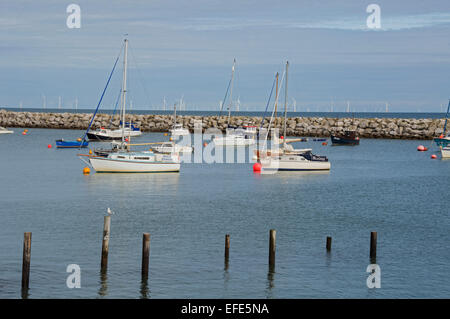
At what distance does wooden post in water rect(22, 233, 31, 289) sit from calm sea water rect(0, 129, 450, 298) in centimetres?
45

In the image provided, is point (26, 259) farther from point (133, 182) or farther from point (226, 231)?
point (133, 182)

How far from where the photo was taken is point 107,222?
25.3 m

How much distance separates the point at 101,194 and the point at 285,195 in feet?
44.2

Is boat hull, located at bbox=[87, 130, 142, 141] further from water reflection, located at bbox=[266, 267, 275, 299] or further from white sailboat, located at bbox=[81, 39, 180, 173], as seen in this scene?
water reflection, located at bbox=[266, 267, 275, 299]

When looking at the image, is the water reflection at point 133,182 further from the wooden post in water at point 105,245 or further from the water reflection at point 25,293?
the water reflection at point 25,293

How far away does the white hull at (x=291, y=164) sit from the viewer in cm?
6706

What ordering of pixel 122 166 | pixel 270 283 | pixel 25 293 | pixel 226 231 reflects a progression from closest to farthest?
1. pixel 25 293
2. pixel 270 283
3. pixel 226 231
4. pixel 122 166

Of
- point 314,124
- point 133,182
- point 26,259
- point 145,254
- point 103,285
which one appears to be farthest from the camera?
point 314,124

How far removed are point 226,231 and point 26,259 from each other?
13.9 m

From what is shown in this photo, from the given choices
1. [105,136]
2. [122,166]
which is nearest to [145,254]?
[122,166]

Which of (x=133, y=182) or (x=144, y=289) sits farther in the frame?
(x=133, y=182)

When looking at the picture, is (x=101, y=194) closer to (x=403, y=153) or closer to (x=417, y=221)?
(x=417, y=221)

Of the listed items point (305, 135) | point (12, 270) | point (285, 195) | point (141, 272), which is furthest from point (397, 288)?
point (305, 135)

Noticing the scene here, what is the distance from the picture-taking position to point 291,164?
66875 mm
